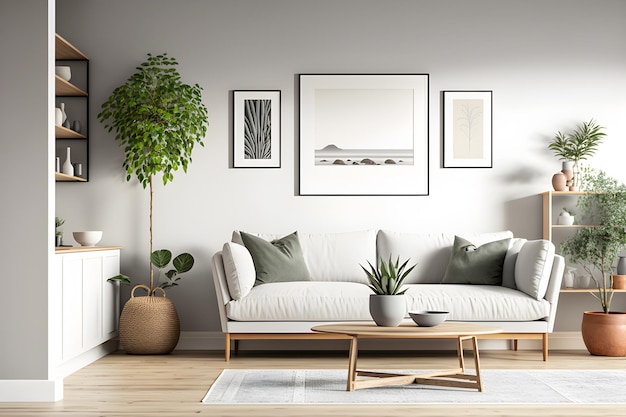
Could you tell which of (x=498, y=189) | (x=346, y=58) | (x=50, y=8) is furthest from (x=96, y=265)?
(x=498, y=189)

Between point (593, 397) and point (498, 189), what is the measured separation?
2431 millimetres

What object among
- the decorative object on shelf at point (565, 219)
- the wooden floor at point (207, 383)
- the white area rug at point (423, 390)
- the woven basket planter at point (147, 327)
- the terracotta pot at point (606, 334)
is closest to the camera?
the wooden floor at point (207, 383)

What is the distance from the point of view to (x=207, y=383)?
4375 mm

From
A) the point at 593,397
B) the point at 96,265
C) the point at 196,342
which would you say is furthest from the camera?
the point at 196,342

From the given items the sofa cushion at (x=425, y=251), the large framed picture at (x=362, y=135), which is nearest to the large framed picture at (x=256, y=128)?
the large framed picture at (x=362, y=135)

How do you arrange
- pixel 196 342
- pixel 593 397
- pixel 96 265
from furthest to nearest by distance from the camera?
pixel 196 342, pixel 96 265, pixel 593 397

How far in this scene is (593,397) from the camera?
3.91 metres

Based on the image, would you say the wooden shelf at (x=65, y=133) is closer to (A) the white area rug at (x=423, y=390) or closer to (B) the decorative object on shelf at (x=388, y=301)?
(A) the white area rug at (x=423, y=390)

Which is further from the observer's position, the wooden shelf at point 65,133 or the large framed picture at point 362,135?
the large framed picture at point 362,135

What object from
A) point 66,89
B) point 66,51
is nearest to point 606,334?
point 66,89

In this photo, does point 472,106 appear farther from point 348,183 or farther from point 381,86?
point 348,183

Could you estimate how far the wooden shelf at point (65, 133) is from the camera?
18.3 ft

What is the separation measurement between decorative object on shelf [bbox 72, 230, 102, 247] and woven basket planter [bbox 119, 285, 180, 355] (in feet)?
1.51

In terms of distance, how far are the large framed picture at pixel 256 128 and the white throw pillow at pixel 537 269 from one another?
207 cm
